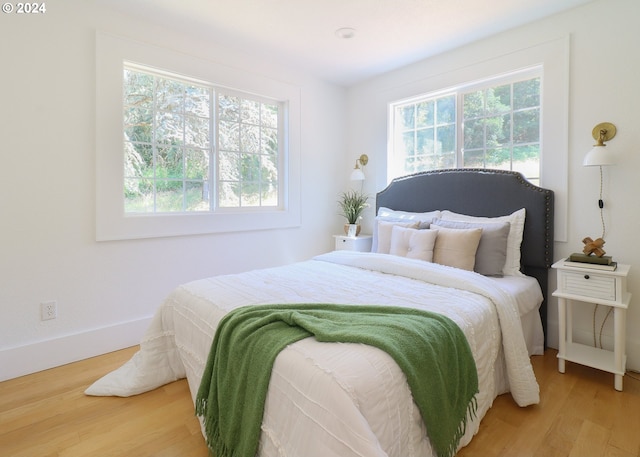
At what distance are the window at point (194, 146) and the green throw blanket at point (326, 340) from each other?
1.84m

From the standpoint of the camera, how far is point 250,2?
2377 millimetres

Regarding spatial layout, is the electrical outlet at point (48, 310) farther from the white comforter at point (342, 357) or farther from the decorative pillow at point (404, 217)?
the decorative pillow at point (404, 217)

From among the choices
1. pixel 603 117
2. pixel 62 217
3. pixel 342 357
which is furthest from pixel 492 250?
pixel 62 217

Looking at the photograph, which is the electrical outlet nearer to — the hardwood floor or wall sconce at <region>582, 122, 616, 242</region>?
the hardwood floor

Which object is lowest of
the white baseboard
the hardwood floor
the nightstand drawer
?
the hardwood floor

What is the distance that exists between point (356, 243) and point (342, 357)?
2532mm

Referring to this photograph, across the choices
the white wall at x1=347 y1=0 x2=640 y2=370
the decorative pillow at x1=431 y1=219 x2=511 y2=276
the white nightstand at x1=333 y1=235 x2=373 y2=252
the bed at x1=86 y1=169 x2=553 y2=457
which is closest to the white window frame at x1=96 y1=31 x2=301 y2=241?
the white nightstand at x1=333 y1=235 x2=373 y2=252

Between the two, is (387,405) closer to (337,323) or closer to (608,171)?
(337,323)

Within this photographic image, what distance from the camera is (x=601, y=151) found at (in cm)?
221

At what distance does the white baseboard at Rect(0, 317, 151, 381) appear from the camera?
7.24 feet

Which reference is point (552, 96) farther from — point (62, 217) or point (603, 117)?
point (62, 217)

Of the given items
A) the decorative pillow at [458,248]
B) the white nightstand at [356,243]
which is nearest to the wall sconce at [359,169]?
the white nightstand at [356,243]

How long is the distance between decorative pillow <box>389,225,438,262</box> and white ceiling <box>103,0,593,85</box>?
1.61 meters

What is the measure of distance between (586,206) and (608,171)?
265mm
